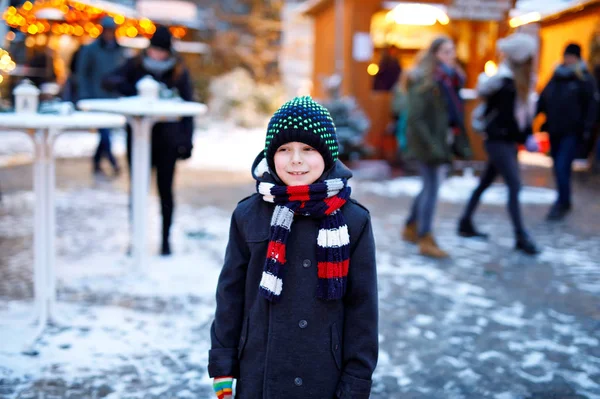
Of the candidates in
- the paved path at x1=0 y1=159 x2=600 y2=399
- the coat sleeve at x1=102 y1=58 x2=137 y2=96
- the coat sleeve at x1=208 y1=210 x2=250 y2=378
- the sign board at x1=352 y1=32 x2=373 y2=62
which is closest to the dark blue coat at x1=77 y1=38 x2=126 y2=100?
the paved path at x1=0 y1=159 x2=600 y2=399

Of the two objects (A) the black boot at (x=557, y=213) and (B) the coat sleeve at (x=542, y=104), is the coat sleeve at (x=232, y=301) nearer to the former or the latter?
(A) the black boot at (x=557, y=213)

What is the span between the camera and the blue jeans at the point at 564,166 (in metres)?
8.20

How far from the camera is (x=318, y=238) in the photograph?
2.11 m

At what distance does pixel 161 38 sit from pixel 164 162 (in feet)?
3.14

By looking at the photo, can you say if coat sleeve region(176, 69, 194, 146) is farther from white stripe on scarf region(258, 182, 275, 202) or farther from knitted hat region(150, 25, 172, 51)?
white stripe on scarf region(258, 182, 275, 202)

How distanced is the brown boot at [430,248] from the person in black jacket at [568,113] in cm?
260

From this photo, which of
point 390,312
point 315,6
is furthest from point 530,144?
point 315,6

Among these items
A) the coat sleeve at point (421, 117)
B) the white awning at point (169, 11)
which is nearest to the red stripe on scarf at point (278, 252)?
the coat sleeve at point (421, 117)

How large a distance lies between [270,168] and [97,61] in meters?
7.96

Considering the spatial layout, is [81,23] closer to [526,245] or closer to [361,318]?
[526,245]

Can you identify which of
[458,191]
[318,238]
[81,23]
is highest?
[81,23]

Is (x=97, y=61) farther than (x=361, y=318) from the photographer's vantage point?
Yes

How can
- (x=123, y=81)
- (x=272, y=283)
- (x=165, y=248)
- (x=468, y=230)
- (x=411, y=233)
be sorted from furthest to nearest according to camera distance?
1. (x=468, y=230)
2. (x=411, y=233)
3. (x=165, y=248)
4. (x=123, y=81)
5. (x=272, y=283)

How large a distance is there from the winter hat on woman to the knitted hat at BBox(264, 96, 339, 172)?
4.39 meters
